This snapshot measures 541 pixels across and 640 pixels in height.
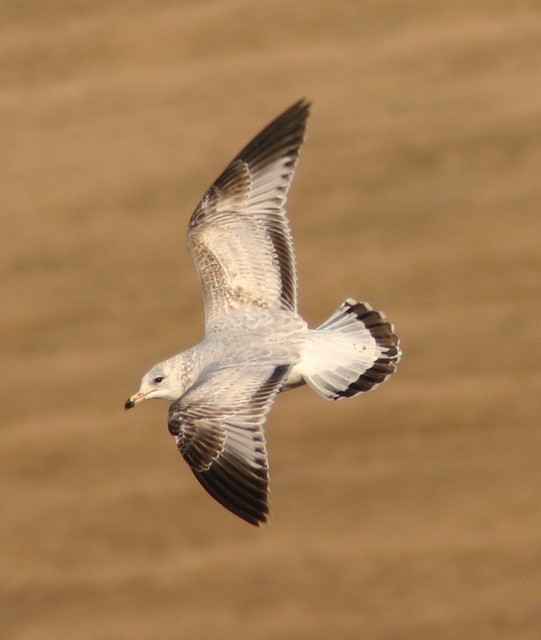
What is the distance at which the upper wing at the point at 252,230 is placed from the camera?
340 inches

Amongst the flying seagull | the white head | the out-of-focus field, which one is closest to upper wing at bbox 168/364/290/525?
the flying seagull

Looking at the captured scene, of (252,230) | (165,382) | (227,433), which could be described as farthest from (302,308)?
(227,433)

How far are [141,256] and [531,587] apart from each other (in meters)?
4.60

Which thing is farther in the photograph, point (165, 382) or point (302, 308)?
point (302, 308)

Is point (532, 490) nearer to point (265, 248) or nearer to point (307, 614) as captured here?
point (307, 614)

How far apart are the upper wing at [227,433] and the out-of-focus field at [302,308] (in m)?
4.30

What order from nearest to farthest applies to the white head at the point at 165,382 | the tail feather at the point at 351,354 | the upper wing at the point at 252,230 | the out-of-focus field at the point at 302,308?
1. the tail feather at the point at 351,354
2. the white head at the point at 165,382
3. the upper wing at the point at 252,230
4. the out-of-focus field at the point at 302,308

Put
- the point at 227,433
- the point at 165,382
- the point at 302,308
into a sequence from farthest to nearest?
the point at 302,308 → the point at 165,382 → the point at 227,433

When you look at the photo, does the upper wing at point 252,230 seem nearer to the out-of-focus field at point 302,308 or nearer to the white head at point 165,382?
the white head at point 165,382

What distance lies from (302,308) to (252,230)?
161 inches

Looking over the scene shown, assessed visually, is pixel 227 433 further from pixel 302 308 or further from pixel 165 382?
pixel 302 308

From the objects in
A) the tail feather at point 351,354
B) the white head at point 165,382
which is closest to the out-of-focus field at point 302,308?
the tail feather at point 351,354

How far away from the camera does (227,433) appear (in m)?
7.26

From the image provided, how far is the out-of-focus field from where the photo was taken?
11.6 m
